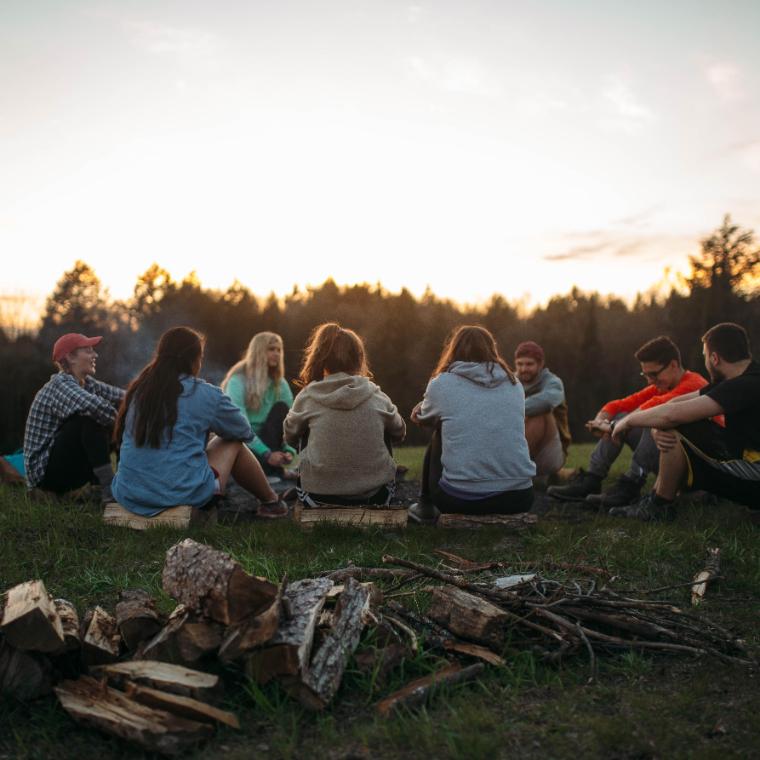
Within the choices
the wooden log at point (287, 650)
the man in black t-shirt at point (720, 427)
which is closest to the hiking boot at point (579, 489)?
the man in black t-shirt at point (720, 427)

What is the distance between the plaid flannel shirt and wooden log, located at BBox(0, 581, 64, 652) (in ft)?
11.8

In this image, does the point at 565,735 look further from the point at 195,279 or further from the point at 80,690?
the point at 195,279

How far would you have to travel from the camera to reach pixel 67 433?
6.25 meters

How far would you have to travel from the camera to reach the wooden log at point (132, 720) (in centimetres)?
233

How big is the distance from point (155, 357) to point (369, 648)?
128 inches

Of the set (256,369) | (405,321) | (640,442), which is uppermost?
(405,321)

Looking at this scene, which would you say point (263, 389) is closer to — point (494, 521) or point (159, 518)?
point (159, 518)

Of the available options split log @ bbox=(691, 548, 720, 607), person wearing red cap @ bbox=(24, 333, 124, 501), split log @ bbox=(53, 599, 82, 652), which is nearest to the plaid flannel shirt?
person wearing red cap @ bbox=(24, 333, 124, 501)

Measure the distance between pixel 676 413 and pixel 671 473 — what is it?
55 cm

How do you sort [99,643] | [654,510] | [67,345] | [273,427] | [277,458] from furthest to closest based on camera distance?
[273,427] → [277,458] → [67,345] → [654,510] → [99,643]

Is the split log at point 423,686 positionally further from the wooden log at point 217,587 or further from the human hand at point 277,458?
the human hand at point 277,458

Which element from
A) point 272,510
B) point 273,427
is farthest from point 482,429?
point 273,427

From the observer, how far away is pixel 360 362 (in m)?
5.51

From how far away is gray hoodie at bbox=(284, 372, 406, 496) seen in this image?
5.36 metres
